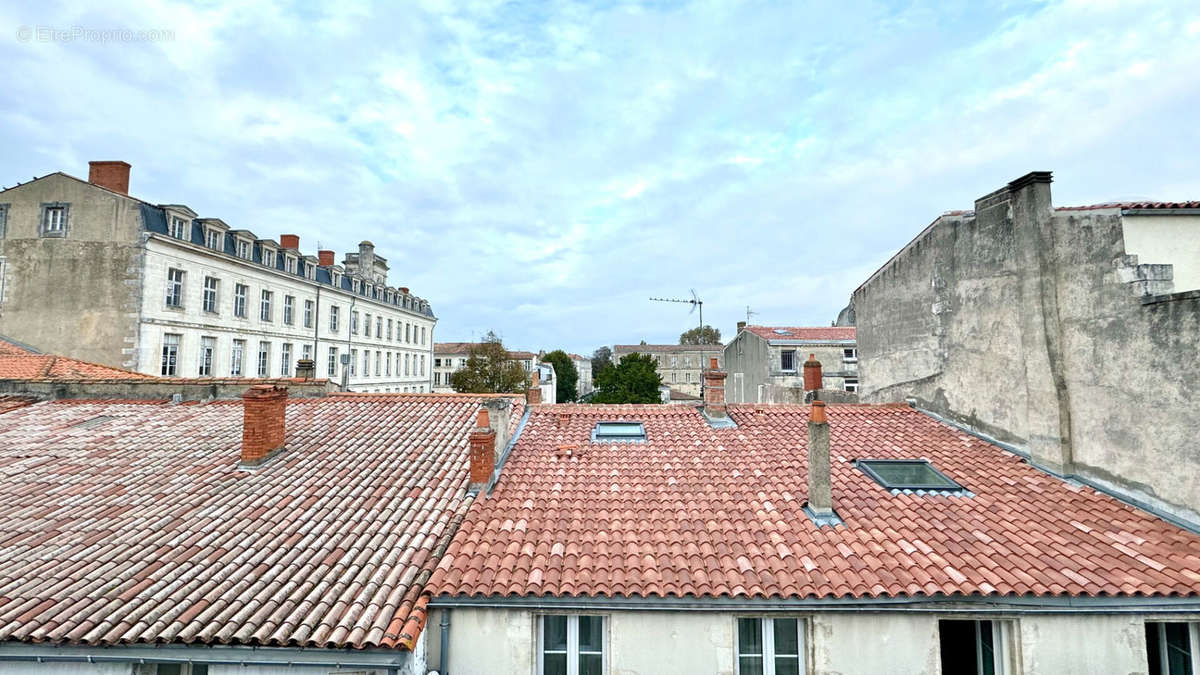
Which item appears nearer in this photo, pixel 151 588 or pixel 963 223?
pixel 151 588

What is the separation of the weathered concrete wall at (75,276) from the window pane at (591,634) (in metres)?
26.7

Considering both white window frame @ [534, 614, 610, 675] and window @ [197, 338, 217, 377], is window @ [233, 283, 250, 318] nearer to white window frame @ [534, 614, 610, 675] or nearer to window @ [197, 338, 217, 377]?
window @ [197, 338, 217, 377]

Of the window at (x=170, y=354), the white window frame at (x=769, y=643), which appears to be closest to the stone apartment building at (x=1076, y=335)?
the white window frame at (x=769, y=643)

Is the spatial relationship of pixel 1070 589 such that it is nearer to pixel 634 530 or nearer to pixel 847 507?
pixel 847 507

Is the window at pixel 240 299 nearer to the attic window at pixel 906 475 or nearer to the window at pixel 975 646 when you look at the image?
the attic window at pixel 906 475

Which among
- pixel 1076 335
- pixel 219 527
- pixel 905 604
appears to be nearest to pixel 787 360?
pixel 1076 335

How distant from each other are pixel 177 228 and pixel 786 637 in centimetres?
3135

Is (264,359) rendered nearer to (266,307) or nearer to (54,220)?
(266,307)

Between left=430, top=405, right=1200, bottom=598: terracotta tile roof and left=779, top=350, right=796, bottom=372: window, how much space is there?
54.9 ft

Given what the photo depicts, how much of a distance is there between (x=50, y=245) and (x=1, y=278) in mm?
2704

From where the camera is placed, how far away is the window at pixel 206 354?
27.2 m

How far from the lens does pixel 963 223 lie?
34.0ft

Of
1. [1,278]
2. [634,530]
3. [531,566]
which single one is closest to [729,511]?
[634,530]

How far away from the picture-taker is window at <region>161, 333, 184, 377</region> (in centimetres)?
2477
